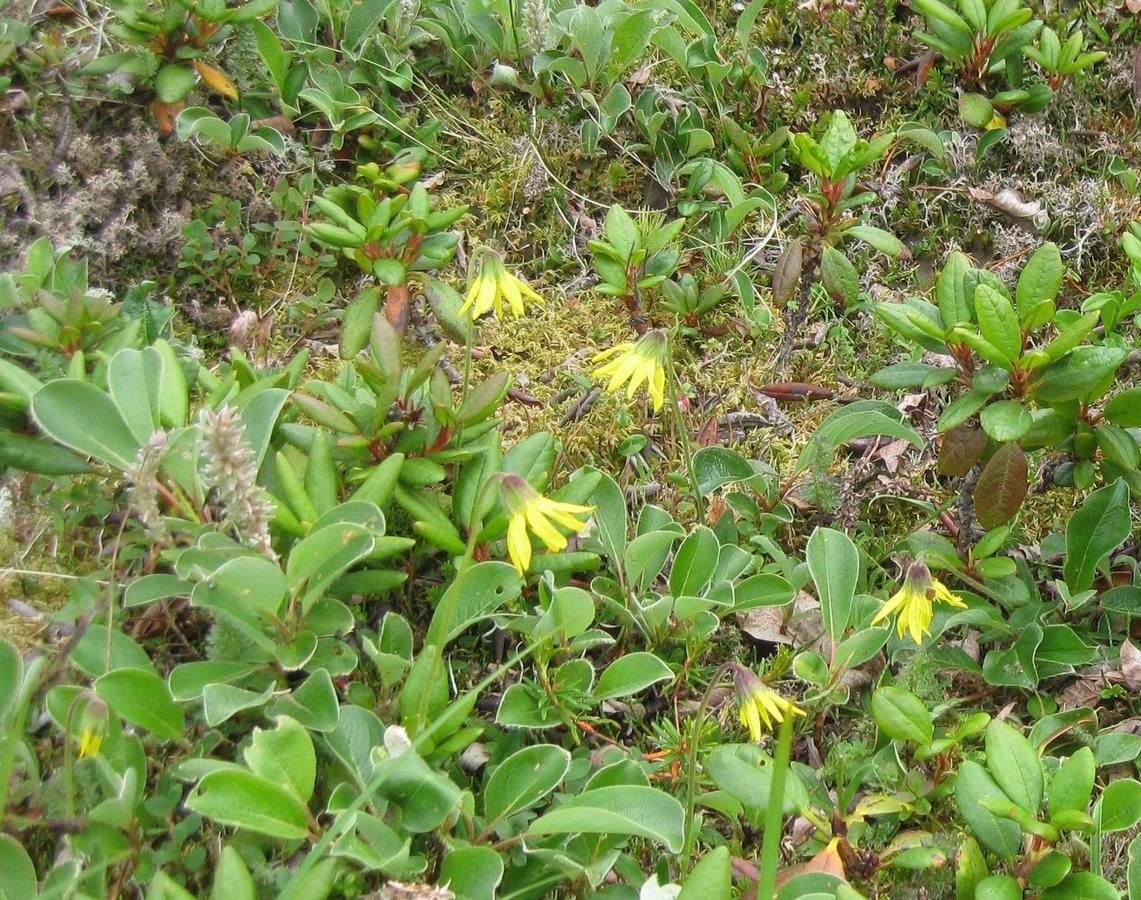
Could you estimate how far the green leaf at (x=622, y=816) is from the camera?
161cm

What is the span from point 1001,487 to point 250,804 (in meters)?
1.69

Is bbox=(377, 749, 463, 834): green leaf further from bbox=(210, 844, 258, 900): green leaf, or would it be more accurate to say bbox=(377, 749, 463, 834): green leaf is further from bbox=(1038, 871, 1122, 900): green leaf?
bbox=(1038, 871, 1122, 900): green leaf

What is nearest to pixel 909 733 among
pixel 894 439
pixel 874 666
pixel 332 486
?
pixel 874 666

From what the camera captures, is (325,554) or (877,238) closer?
(325,554)

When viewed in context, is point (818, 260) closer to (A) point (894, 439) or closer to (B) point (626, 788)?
(A) point (894, 439)

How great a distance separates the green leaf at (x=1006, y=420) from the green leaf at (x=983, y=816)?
0.67 m

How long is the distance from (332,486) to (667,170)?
1692 millimetres

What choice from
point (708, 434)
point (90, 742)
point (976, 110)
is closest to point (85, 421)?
point (90, 742)

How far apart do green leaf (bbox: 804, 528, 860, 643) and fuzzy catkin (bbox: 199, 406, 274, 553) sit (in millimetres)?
1221

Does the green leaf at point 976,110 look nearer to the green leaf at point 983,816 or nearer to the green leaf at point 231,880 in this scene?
the green leaf at point 983,816

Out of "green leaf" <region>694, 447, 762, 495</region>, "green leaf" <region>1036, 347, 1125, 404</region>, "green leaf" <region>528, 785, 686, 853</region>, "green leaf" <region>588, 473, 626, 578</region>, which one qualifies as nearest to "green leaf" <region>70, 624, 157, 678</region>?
"green leaf" <region>528, 785, 686, 853</region>

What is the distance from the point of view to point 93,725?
1623 mm

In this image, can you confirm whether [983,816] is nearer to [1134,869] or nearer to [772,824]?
[1134,869]

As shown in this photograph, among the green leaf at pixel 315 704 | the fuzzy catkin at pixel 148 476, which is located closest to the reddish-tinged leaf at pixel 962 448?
the green leaf at pixel 315 704
